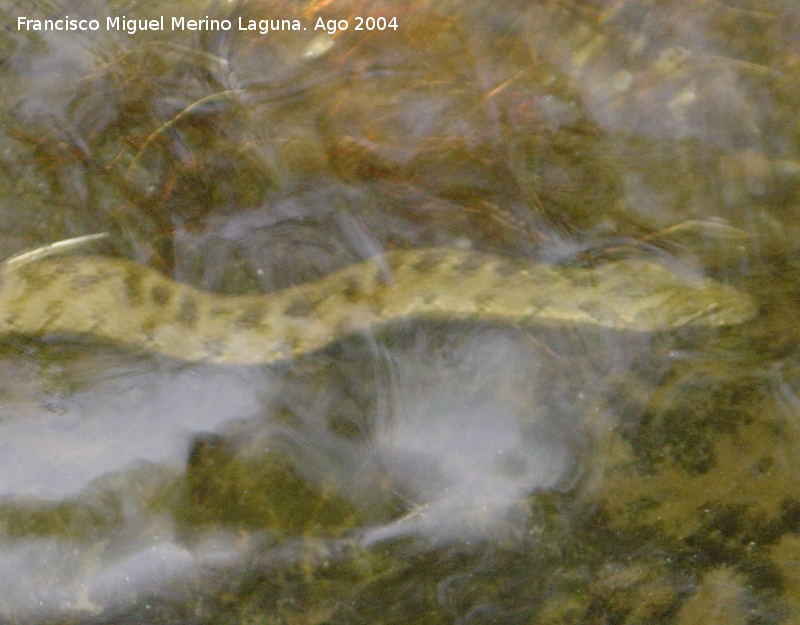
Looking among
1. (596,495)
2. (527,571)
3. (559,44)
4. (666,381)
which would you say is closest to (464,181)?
(559,44)

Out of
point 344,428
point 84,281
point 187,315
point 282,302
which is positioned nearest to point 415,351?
point 344,428

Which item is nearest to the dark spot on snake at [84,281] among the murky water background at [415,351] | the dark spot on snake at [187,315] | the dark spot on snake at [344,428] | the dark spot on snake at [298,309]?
the murky water background at [415,351]

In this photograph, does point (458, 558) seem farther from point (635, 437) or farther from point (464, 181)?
point (464, 181)

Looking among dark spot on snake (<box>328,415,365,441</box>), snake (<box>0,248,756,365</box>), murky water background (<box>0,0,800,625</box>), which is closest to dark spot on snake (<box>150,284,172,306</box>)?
snake (<box>0,248,756,365</box>)

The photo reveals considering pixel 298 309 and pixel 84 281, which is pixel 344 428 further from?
pixel 84 281

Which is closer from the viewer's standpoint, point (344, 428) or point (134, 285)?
point (344, 428)
